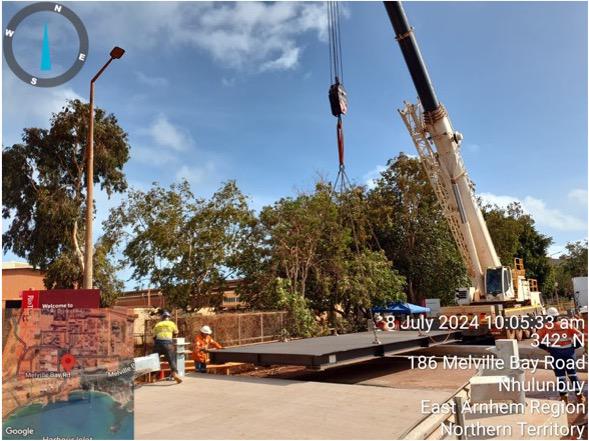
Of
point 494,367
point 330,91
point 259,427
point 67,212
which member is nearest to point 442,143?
point 330,91

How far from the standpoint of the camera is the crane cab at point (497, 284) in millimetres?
18391

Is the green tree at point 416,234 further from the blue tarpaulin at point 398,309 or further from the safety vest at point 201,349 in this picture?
the safety vest at point 201,349

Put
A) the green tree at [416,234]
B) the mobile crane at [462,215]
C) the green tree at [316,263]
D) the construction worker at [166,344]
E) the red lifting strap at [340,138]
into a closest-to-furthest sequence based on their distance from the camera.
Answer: the construction worker at [166,344]
the red lifting strap at [340,138]
the mobile crane at [462,215]
the green tree at [316,263]
the green tree at [416,234]

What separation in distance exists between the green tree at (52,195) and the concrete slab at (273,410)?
14.5 meters

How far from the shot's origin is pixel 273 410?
26.3ft

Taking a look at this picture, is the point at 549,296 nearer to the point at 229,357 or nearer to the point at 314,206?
the point at 314,206

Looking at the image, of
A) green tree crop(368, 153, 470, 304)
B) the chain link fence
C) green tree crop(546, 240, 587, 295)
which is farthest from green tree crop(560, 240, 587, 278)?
the chain link fence

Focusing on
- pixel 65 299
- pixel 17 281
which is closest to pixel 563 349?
pixel 65 299

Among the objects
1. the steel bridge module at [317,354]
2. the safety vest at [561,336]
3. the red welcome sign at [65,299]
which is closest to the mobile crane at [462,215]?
the steel bridge module at [317,354]

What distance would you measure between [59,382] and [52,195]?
16985 millimetres

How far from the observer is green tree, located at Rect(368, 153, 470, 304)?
3397 cm

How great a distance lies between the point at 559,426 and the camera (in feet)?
25.6

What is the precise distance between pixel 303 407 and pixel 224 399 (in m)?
1.55

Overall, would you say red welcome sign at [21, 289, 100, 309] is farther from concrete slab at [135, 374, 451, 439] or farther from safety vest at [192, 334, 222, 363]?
safety vest at [192, 334, 222, 363]
